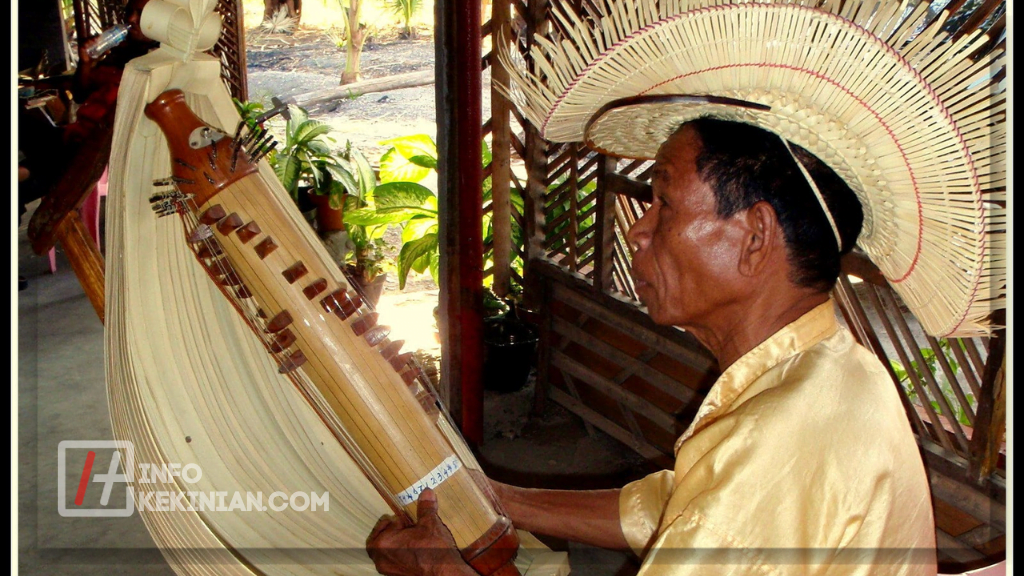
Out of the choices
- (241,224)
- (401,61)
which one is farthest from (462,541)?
(401,61)

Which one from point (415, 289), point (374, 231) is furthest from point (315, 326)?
point (415, 289)

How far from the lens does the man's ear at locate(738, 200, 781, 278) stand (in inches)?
42.5

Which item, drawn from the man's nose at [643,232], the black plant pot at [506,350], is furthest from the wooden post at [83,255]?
the black plant pot at [506,350]

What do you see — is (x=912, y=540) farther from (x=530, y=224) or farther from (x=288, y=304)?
(x=530, y=224)

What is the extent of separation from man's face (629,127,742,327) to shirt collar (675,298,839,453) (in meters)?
0.08

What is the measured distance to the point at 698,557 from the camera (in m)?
0.96

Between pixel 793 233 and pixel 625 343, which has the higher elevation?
pixel 793 233

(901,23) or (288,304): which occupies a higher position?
(901,23)

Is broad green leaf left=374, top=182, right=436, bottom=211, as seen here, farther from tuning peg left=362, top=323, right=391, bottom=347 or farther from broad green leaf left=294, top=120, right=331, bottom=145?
tuning peg left=362, top=323, right=391, bottom=347

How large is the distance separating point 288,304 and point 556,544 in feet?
6.89

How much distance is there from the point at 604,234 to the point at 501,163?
652 mm

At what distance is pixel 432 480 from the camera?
120 cm

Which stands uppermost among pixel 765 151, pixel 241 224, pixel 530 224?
pixel 765 151

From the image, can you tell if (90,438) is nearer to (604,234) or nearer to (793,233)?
(604,234)
